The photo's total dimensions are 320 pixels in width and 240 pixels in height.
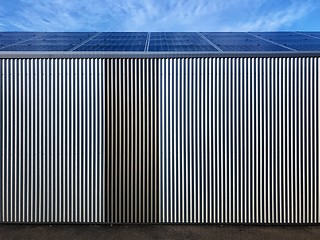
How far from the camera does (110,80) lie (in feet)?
19.9

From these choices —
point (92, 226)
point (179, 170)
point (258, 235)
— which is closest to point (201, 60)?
point (179, 170)

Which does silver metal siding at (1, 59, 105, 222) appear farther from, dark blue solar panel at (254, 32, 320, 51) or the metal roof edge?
dark blue solar panel at (254, 32, 320, 51)

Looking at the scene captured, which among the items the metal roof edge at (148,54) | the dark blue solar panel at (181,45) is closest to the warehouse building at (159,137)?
the metal roof edge at (148,54)

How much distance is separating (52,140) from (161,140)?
2764mm

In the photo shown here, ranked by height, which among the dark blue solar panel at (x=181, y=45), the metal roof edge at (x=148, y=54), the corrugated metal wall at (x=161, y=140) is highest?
the dark blue solar panel at (x=181, y=45)

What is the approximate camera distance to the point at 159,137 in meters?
6.12

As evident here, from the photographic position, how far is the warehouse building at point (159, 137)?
19.8 ft

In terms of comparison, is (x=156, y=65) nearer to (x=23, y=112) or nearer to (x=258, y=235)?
(x=23, y=112)

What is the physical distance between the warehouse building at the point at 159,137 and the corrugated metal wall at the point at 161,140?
25 millimetres

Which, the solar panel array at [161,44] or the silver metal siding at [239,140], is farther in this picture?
the solar panel array at [161,44]

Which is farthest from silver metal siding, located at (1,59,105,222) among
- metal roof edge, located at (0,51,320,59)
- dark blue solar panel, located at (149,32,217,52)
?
dark blue solar panel, located at (149,32,217,52)

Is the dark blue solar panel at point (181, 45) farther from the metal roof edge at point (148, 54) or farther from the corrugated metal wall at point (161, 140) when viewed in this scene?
the corrugated metal wall at point (161, 140)

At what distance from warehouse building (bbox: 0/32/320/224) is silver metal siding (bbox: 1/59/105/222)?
0.03 metres

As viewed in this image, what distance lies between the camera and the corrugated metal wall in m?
6.04
